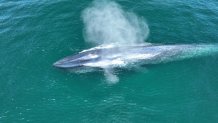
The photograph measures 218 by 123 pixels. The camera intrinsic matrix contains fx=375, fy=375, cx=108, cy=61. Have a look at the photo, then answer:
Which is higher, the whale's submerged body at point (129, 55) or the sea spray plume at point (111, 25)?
the sea spray plume at point (111, 25)

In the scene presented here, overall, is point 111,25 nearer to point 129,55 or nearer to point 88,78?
point 129,55

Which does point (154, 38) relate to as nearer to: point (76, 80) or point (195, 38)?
point (195, 38)

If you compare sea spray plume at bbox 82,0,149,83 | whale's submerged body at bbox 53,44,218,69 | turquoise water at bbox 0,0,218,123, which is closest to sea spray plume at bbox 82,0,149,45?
sea spray plume at bbox 82,0,149,83

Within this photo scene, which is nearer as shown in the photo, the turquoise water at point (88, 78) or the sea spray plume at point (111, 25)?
the turquoise water at point (88, 78)

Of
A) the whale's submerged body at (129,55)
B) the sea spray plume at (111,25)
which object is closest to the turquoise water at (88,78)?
the whale's submerged body at (129,55)

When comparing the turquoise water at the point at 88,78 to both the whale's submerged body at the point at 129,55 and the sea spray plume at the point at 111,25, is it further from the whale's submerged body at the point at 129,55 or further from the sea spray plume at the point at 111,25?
the sea spray plume at the point at 111,25

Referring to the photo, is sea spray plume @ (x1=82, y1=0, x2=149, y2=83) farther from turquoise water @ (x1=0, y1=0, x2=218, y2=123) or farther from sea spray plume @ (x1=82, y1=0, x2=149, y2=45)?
turquoise water @ (x1=0, y1=0, x2=218, y2=123)
